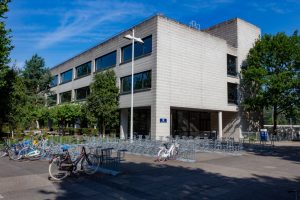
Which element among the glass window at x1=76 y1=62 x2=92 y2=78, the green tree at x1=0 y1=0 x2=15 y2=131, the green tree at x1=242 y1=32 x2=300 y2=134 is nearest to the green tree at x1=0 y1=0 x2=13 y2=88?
the green tree at x1=0 y1=0 x2=15 y2=131

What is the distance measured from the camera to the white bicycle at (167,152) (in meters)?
13.9

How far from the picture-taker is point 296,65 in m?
31.6

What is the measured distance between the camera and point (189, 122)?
33625mm

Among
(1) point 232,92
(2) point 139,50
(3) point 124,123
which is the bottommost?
(3) point 124,123

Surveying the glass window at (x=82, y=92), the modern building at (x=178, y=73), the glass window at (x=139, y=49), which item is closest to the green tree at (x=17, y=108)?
the modern building at (x=178, y=73)

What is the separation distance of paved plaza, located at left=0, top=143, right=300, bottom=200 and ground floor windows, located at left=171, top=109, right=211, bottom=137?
1986 centimetres

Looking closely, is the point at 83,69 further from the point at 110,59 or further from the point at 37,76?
the point at 37,76

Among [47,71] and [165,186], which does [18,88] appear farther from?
[47,71]

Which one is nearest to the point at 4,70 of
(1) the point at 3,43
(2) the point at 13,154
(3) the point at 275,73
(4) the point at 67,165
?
(1) the point at 3,43

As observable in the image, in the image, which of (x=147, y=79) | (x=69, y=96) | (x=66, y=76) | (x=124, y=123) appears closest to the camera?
(x=147, y=79)

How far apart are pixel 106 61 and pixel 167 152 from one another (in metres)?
21.6

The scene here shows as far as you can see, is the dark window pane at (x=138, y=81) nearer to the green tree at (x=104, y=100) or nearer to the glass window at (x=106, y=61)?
the green tree at (x=104, y=100)

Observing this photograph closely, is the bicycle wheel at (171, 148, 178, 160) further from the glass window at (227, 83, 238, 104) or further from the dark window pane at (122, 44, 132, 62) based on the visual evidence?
the glass window at (227, 83, 238, 104)

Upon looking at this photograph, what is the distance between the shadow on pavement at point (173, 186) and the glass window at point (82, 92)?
28.2 metres
